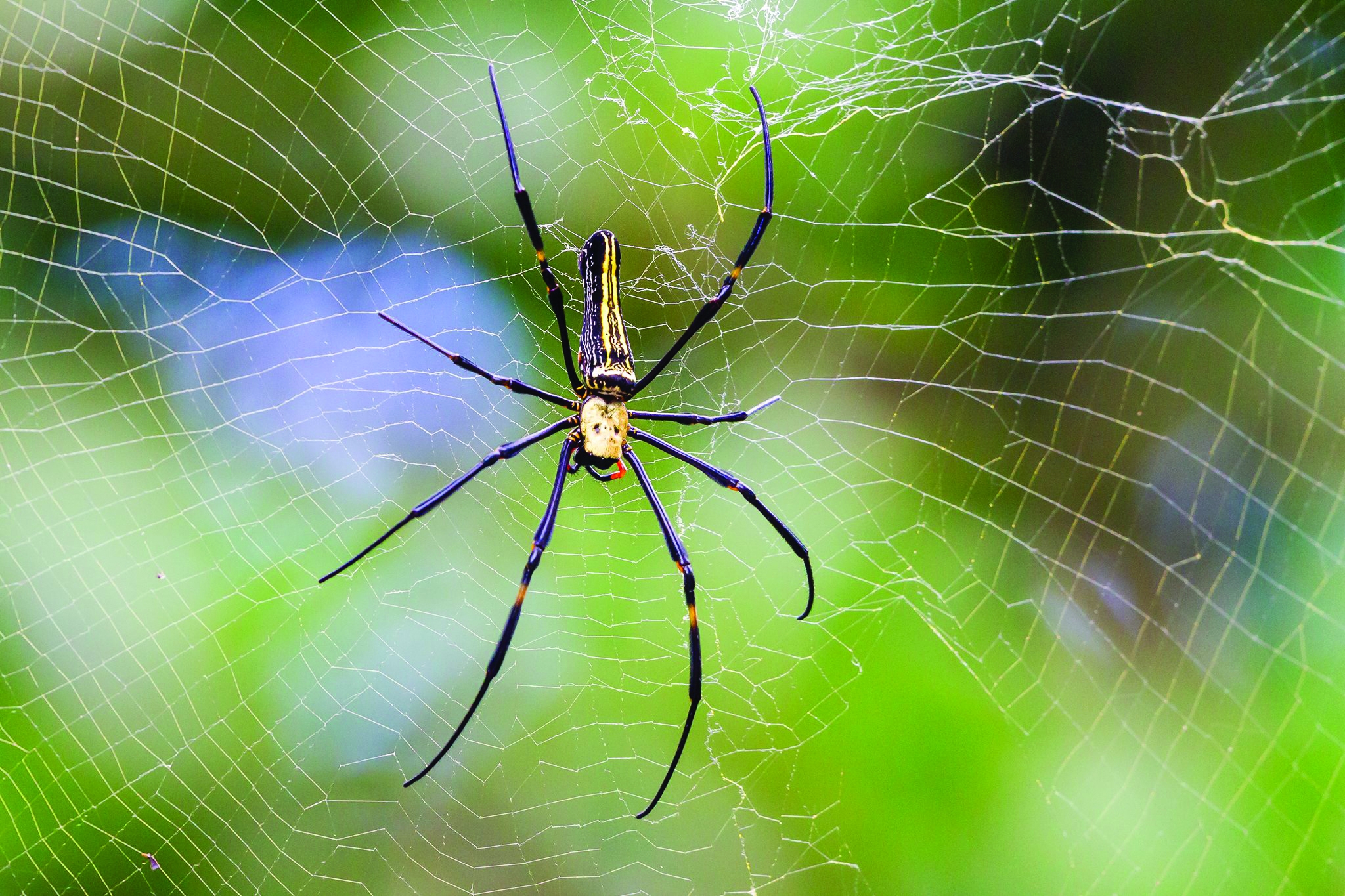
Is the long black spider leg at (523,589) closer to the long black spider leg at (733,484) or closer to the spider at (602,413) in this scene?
the spider at (602,413)

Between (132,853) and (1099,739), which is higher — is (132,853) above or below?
below

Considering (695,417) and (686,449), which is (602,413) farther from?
(686,449)

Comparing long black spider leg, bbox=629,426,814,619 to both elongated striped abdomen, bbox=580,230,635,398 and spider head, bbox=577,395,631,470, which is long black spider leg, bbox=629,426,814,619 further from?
elongated striped abdomen, bbox=580,230,635,398

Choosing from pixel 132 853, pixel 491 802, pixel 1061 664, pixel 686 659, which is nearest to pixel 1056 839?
pixel 1061 664

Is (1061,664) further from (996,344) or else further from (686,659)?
(686,659)

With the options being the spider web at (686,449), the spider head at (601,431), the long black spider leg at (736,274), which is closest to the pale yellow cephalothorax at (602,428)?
the spider head at (601,431)

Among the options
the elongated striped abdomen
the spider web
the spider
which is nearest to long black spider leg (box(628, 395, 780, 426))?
the spider
